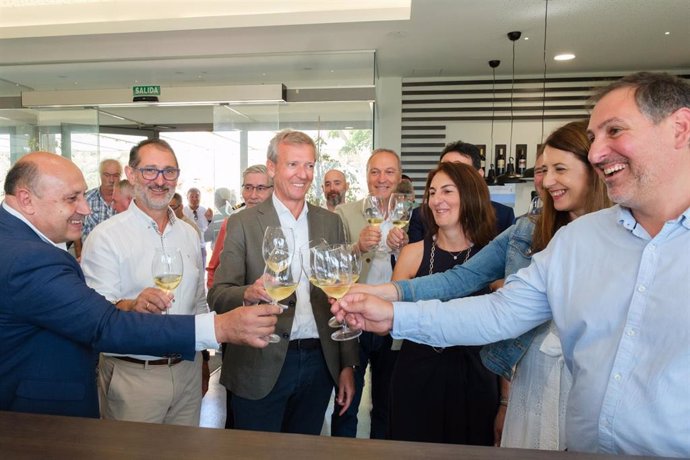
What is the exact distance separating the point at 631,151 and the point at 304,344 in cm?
152

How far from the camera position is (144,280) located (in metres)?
2.27

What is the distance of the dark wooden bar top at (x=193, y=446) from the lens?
3.04ft

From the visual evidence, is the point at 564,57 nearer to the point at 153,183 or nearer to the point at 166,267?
the point at 153,183

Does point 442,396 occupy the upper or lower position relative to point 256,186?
lower

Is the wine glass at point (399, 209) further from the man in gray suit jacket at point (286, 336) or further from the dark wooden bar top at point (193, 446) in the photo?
the dark wooden bar top at point (193, 446)

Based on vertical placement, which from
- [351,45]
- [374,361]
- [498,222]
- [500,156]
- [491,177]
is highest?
[351,45]

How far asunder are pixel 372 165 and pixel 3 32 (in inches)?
244

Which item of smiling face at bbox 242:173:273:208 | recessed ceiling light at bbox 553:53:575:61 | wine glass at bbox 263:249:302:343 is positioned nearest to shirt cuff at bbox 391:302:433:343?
wine glass at bbox 263:249:302:343

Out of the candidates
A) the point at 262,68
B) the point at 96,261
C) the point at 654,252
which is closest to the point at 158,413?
the point at 96,261

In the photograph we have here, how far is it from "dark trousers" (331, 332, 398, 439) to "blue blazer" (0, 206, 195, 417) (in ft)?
5.25

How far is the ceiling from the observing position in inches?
226

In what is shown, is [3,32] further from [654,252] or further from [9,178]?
[654,252]

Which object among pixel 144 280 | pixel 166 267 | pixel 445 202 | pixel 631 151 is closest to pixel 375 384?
pixel 445 202

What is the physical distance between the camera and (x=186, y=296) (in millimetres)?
2400
